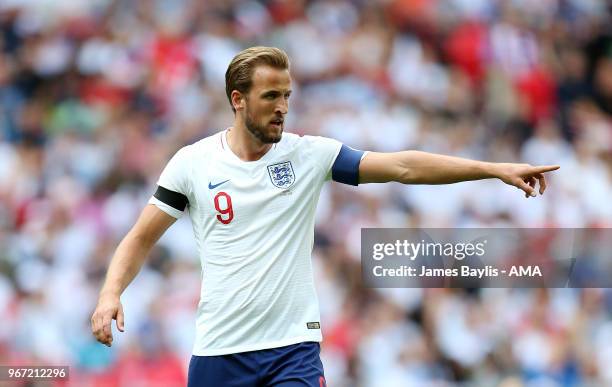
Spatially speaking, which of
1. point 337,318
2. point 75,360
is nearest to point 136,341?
point 75,360

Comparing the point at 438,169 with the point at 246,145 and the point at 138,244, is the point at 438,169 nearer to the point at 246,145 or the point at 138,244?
the point at 246,145

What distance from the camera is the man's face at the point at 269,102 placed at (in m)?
4.76

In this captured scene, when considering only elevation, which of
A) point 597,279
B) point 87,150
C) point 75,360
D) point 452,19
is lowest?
point 75,360

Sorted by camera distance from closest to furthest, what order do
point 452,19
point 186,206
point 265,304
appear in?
point 265,304
point 186,206
point 452,19

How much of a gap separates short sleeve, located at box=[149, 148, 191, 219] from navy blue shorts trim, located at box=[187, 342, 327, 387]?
0.72m

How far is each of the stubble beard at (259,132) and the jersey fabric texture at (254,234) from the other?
0.11 meters

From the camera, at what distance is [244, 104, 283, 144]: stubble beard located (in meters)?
4.76

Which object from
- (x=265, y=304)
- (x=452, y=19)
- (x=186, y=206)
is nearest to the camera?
(x=265, y=304)

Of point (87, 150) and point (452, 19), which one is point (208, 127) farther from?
point (452, 19)

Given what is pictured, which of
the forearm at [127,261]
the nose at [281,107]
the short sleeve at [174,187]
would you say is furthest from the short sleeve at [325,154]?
the forearm at [127,261]

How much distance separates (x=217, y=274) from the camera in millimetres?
4770

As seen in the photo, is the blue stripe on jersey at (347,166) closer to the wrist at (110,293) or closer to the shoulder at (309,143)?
the shoulder at (309,143)

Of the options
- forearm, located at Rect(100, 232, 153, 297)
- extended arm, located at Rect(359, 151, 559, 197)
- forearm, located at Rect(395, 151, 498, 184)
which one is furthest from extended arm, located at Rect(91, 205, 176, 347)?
forearm, located at Rect(395, 151, 498, 184)

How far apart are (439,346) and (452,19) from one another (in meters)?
3.78
